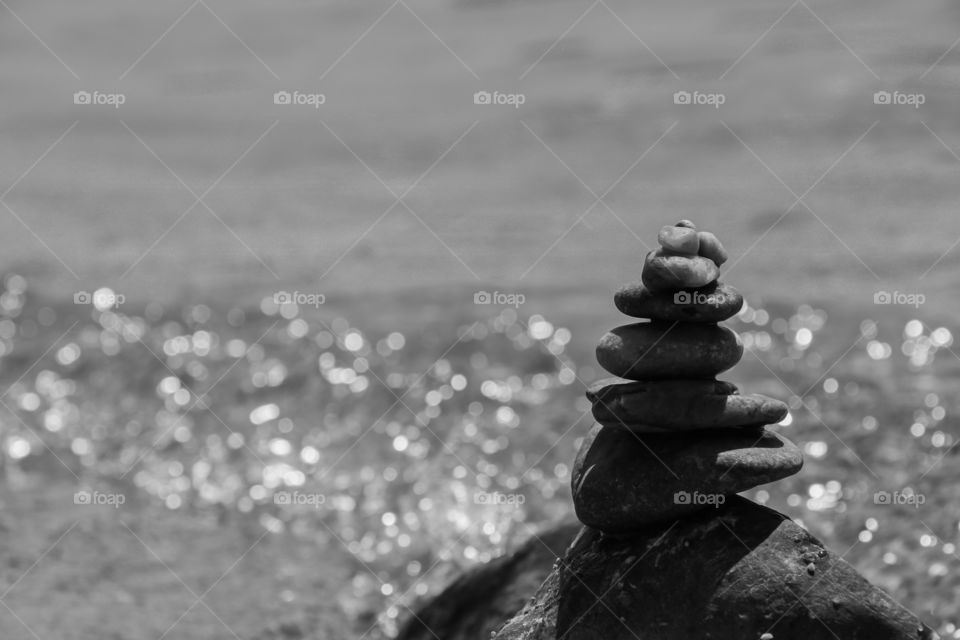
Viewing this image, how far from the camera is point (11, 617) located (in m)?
7.96

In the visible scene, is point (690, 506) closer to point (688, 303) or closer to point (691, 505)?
point (691, 505)

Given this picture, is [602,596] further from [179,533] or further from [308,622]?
[179,533]

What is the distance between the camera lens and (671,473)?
5.40m

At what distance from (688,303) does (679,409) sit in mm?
452

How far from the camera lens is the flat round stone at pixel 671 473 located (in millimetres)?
5355

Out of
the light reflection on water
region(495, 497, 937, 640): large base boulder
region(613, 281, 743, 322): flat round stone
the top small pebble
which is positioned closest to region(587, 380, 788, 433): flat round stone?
region(613, 281, 743, 322): flat round stone

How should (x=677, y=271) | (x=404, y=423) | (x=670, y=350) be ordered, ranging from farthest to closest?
(x=404, y=423), (x=670, y=350), (x=677, y=271)

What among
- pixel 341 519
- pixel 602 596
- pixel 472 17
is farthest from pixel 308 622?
pixel 472 17

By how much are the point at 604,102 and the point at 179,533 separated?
553 inches

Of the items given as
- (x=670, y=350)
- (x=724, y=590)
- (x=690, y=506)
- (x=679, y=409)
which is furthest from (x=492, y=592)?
(x=670, y=350)

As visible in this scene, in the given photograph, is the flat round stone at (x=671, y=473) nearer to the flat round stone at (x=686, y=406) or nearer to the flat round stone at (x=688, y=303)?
the flat round stone at (x=686, y=406)

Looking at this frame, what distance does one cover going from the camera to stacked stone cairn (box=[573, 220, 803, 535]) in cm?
534

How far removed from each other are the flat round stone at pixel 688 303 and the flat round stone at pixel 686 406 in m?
0.29

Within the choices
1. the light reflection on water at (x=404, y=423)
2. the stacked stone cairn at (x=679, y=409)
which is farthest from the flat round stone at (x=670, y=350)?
the light reflection on water at (x=404, y=423)
